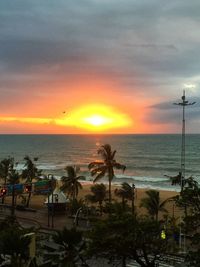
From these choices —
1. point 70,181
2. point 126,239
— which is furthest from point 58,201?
point 126,239

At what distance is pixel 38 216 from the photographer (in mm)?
54594

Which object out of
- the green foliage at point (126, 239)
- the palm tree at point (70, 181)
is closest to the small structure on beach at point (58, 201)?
the palm tree at point (70, 181)

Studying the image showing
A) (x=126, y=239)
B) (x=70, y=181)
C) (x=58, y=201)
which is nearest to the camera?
(x=126, y=239)

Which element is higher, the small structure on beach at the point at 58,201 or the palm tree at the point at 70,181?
the palm tree at the point at 70,181

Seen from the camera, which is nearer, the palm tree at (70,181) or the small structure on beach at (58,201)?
the small structure on beach at (58,201)

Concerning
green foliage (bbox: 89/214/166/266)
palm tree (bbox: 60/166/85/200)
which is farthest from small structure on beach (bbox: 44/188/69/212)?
green foliage (bbox: 89/214/166/266)

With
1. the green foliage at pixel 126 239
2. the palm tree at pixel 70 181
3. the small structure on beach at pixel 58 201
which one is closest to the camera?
the green foliage at pixel 126 239

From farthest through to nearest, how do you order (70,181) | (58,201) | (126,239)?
(58,201)
(70,181)
(126,239)

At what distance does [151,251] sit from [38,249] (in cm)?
834

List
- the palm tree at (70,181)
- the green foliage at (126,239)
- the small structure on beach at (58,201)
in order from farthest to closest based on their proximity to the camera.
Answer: the palm tree at (70,181), the small structure on beach at (58,201), the green foliage at (126,239)

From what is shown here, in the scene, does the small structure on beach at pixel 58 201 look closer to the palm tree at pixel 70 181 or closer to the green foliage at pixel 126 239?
the palm tree at pixel 70 181

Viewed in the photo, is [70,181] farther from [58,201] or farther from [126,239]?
[126,239]

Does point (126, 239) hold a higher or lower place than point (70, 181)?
lower

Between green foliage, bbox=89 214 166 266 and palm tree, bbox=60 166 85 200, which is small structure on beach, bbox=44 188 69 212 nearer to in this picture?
palm tree, bbox=60 166 85 200
